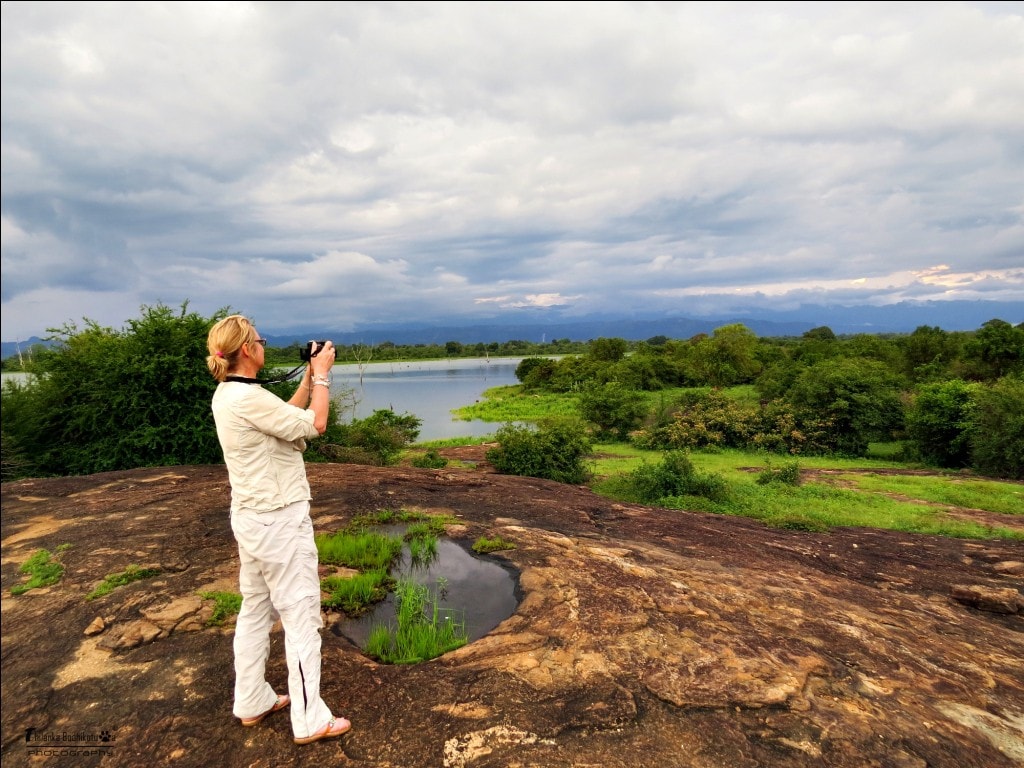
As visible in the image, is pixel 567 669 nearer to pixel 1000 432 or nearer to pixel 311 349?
pixel 311 349

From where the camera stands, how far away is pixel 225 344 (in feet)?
10.3

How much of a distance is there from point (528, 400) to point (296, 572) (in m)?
45.0

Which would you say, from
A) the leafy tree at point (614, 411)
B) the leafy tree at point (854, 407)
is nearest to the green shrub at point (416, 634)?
the leafy tree at point (854, 407)

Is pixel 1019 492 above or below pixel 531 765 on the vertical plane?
below

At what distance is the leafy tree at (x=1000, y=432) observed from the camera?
16938 millimetres

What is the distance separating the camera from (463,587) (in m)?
5.77

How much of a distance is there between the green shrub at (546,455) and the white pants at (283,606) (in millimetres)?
13513

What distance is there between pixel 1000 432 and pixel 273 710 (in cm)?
2234

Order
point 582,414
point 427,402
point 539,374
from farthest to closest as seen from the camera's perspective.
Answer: point 539,374 < point 427,402 < point 582,414

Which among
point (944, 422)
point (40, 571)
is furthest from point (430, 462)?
point (944, 422)

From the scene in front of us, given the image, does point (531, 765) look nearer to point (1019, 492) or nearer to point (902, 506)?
point (902, 506)

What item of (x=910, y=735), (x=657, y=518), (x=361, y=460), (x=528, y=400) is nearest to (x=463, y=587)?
(x=910, y=735)

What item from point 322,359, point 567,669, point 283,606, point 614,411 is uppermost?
point 322,359

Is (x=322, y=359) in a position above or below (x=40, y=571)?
above
